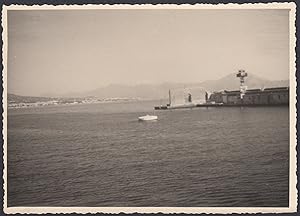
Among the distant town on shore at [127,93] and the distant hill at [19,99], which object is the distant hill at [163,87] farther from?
the distant hill at [19,99]

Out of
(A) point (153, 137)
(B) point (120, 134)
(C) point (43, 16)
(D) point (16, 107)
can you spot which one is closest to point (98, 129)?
(B) point (120, 134)

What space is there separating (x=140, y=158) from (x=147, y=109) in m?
0.22

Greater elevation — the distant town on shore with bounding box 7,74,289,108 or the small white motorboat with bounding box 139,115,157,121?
the distant town on shore with bounding box 7,74,289,108

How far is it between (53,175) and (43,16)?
2.33ft

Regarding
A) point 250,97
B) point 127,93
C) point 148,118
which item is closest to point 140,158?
point 148,118

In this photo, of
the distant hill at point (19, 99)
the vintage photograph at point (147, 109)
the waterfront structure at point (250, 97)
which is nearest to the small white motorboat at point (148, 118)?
the vintage photograph at point (147, 109)

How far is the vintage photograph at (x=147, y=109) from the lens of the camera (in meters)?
1.97

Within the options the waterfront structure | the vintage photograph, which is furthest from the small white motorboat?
the waterfront structure

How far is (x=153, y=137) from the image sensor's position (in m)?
1.99

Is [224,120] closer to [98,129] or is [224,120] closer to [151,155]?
[151,155]

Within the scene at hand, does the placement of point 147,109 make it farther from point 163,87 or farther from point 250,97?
point 250,97

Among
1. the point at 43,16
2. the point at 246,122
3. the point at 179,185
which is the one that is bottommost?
the point at 179,185

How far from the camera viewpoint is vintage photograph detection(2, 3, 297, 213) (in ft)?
6.45

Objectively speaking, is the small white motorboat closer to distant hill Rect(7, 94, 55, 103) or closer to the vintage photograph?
the vintage photograph
